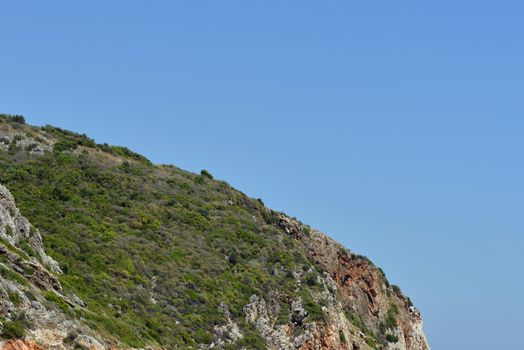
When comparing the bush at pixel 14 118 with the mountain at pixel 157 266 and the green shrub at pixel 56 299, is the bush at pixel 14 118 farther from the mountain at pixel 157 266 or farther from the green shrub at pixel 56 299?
the green shrub at pixel 56 299

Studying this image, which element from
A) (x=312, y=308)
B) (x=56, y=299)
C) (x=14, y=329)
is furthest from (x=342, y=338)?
(x=14, y=329)

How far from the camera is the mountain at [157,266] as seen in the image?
4288 centimetres

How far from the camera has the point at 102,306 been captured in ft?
164

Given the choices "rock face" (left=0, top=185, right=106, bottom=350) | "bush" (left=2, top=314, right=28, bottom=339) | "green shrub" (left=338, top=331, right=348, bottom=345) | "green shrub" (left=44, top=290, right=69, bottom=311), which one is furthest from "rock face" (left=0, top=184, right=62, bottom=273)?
"green shrub" (left=338, top=331, right=348, bottom=345)

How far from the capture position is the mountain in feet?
141

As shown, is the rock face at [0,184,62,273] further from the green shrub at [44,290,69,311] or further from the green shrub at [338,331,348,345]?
the green shrub at [338,331,348,345]

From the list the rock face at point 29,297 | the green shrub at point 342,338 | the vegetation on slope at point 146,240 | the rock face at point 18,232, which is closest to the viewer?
the rock face at point 29,297

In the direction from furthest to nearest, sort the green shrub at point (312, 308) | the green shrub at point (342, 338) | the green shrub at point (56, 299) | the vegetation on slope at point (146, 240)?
1. the green shrub at point (342, 338)
2. the green shrub at point (312, 308)
3. the vegetation on slope at point (146, 240)
4. the green shrub at point (56, 299)

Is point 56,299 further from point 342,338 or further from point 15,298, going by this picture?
point 342,338

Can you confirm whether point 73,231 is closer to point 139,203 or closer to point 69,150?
point 139,203

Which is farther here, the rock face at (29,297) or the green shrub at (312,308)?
the green shrub at (312,308)

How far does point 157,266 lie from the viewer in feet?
202

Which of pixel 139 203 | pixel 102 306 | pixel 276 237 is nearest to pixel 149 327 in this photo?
pixel 102 306

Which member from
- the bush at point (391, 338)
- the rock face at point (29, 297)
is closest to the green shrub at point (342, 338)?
the bush at point (391, 338)
